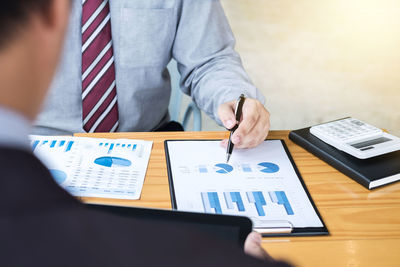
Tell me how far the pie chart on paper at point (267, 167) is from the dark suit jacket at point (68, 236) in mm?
687

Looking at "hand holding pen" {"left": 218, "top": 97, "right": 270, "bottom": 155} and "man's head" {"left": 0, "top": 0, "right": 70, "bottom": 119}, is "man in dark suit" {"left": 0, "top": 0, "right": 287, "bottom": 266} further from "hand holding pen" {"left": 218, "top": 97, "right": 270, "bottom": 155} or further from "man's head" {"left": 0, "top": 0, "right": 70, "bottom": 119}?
"hand holding pen" {"left": 218, "top": 97, "right": 270, "bottom": 155}

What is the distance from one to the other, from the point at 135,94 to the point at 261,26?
5.11 ft

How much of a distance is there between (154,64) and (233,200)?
0.64 m

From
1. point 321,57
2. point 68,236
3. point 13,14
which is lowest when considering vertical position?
point 321,57

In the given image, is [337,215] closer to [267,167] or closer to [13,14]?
[267,167]

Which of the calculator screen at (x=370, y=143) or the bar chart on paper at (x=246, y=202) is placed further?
the calculator screen at (x=370, y=143)

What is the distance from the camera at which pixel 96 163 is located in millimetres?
1006

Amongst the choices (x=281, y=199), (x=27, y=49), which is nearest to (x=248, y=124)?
(x=281, y=199)

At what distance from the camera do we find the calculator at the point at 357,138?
105 centimetres

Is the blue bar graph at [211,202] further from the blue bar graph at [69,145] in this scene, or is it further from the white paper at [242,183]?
the blue bar graph at [69,145]

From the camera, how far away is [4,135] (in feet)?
1.00

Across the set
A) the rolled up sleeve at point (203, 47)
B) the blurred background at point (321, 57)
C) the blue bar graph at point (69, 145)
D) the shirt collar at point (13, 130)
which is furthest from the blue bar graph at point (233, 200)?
the blurred background at point (321, 57)

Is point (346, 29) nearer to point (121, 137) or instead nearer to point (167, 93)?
point (167, 93)

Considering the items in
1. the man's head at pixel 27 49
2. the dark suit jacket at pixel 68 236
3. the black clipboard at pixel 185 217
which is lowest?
the black clipboard at pixel 185 217
